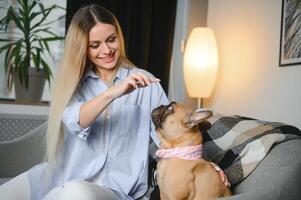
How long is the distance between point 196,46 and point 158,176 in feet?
5.04

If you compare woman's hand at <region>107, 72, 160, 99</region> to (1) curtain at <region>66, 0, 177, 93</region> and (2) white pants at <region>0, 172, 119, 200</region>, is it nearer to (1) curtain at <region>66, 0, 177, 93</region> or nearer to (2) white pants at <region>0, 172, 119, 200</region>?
(2) white pants at <region>0, 172, 119, 200</region>

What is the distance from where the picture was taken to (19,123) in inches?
95.2

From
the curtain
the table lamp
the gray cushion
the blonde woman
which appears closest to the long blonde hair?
the blonde woman

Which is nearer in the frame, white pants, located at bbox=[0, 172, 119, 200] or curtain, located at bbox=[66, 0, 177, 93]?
white pants, located at bbox=[0, 172, 119, 200]

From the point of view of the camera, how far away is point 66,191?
1209mm

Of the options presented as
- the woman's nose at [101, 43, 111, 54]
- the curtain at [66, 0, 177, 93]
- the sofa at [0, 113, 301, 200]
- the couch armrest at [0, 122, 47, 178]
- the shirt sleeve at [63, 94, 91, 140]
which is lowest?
the couch armrest at [0, 122, 47, 178]

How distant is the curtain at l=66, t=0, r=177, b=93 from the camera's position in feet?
10.1

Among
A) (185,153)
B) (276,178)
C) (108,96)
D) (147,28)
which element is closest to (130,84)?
(108,96)

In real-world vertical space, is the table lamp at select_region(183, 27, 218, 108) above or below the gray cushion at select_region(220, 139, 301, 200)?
above

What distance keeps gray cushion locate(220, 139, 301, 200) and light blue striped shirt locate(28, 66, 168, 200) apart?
1.31ft

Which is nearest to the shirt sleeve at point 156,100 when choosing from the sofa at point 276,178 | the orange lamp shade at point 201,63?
the sofa at point 276,178

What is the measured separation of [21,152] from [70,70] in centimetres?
77

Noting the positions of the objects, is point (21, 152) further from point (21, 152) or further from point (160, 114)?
point (160, 114)

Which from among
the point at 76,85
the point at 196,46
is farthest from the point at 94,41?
the point at 196,46
